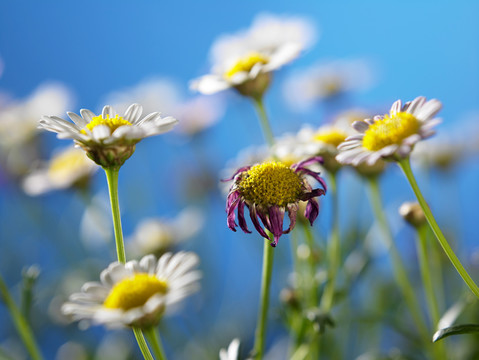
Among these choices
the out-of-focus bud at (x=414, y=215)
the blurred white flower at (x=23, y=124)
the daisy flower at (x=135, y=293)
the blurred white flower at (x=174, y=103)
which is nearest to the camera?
the daisy flower at (x=135, y=293)

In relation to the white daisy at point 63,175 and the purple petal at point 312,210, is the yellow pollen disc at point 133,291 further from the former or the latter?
the white daisy at point 63,175

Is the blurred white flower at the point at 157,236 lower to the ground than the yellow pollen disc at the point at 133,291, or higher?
higher

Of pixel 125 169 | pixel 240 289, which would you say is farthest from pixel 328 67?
pixel 125 169

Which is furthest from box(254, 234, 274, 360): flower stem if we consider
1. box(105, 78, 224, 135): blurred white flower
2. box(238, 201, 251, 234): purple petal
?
box(105, 78, 224, 135): blurred white flower

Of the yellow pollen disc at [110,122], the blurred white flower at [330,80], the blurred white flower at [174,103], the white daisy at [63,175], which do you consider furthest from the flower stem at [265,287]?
the blurred white flower at [330,80]

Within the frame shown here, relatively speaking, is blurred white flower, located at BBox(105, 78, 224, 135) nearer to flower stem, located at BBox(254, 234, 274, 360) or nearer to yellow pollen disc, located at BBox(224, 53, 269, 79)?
yellow pollen disc, located at BBox(224, 53, 269, 79)

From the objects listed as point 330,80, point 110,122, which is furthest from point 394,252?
point 330,80
